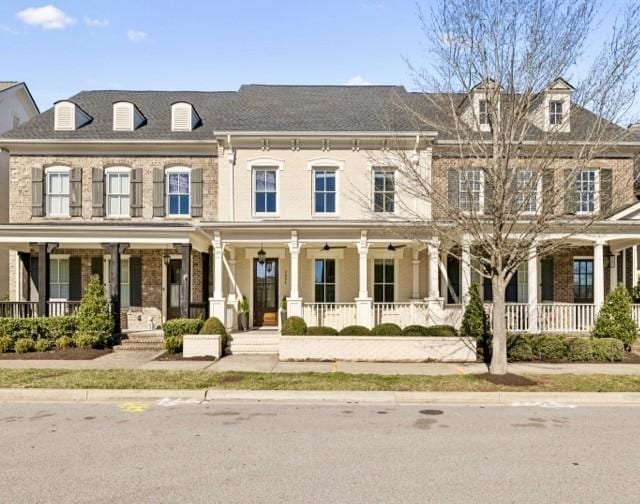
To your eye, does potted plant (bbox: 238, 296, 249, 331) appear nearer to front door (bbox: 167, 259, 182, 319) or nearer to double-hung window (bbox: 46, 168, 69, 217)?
front door (bbox: 167, 259, 182, 319)

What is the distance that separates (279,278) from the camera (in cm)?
1786

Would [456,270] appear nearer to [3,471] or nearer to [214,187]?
[214,187]

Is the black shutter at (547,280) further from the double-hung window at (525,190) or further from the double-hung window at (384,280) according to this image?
the double-hung window at (525,190)

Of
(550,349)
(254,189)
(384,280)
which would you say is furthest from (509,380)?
(254,189)

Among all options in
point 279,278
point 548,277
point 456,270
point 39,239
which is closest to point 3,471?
point 39,239

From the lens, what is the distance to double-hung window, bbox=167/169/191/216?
1811 cm

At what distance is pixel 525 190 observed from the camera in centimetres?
1004

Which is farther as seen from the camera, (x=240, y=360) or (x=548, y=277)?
(x=548, y=277)

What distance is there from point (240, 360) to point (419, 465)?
8.25 metres

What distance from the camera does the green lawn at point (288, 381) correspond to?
9.73 meters

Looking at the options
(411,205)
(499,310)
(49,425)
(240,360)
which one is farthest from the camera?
(411,205)

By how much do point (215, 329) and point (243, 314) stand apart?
2.87m

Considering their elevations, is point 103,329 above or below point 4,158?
below

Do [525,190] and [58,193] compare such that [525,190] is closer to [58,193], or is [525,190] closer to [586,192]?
[586,192]
